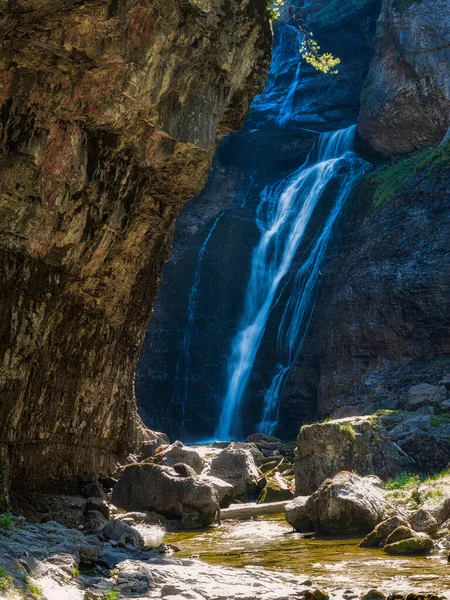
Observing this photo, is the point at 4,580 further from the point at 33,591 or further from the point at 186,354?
the point at 186,354

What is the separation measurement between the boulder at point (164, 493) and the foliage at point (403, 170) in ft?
85.3

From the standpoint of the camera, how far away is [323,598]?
7414 mm

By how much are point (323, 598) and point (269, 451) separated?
21.4 meters

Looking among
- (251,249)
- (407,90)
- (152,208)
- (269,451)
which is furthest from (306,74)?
(152,208)

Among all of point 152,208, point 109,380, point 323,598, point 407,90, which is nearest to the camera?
point 323,598

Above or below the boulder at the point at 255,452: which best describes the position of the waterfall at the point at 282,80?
above

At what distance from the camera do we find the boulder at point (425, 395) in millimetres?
26767

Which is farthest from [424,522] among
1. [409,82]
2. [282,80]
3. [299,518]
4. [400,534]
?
[282,80]

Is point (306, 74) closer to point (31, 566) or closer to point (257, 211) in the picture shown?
point (257, 211)

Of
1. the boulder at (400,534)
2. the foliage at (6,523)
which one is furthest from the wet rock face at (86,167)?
the boulder at (400,534)

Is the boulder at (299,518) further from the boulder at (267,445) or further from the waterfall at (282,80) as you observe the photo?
the waterfall at (282,80)

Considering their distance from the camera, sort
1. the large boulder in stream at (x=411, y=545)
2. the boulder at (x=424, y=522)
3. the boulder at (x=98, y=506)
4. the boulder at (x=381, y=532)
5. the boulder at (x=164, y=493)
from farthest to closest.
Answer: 1. the boulder at (x=164, y=493)
2. the boulder at (x=98, y=506)
3. the boulder at (x=424, y=522)
4. the boulder at (x=381, y=532)
5. the large boulder in stream at (x=411, y=545)

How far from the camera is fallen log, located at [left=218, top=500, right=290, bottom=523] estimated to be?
53.1 ft

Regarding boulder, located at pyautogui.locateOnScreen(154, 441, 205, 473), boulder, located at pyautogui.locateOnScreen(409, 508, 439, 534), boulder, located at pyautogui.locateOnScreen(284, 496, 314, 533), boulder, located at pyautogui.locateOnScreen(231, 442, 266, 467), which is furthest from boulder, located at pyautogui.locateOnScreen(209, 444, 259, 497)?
boulder, located at pyautogui.locateOnScreen(409, 508, 439, 534)
